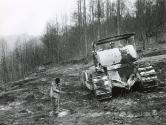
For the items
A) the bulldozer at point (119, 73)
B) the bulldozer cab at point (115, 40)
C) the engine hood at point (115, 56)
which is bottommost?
the bulldozer at point (119, 73)

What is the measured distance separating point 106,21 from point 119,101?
149 ft

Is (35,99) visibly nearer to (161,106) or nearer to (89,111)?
(89,111)

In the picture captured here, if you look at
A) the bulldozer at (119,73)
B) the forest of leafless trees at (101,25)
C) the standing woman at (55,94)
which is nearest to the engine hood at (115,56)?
the bulldozer at (119,73)

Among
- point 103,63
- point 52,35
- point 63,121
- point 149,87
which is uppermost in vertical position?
point 52,35

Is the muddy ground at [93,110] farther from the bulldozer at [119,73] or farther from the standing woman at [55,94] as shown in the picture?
the bulldozer at [119,73]

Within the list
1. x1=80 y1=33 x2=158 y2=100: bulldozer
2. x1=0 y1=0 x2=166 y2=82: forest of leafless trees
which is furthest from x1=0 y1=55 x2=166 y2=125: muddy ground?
x1=0 y1=0 x2=166 y2=82: forest of leafless trees

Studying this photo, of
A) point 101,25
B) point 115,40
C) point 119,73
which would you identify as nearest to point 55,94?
point 119,73

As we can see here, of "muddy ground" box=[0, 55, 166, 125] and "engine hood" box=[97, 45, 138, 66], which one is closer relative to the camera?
"muddy ground" box=[0, 55, 166, 125]

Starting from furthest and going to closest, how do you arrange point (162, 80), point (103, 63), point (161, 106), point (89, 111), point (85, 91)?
point (85, 91) < point (162, 80) < point (103, 63) < point (89, 111) < point (161, 106)

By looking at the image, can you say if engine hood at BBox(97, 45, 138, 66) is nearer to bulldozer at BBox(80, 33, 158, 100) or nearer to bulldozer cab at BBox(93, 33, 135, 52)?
bulldozer at BBox(80, 33, 158, 100)

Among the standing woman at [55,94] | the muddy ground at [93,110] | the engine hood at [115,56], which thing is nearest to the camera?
the muddy ground at [93,110]

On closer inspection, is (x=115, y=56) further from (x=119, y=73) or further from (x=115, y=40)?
(x=115, y=40)

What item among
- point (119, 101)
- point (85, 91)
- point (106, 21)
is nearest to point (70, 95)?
point (85, 91)

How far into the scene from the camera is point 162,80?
14.0 metres
